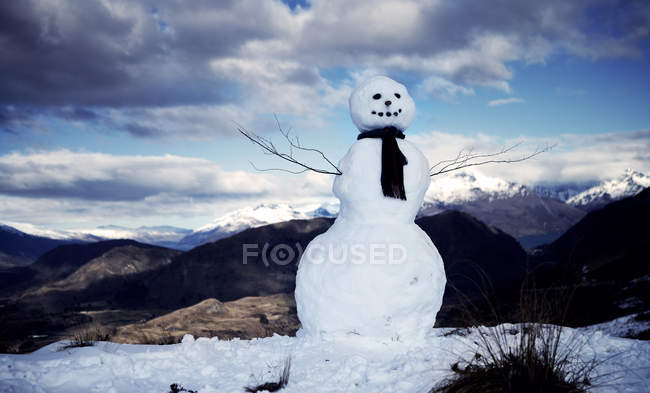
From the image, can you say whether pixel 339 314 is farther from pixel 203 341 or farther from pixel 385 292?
pixel 203 341

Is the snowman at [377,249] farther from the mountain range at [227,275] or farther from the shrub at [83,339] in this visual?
the mountain range at [227,275]

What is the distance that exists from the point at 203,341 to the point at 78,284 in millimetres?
201322

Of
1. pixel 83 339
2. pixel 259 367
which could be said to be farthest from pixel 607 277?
pixel 83 339

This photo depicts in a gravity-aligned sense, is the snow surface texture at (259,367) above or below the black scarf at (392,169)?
below

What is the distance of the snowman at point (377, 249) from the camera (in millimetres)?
6574

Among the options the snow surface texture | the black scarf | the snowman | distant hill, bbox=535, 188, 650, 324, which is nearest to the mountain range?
distant hill, bbox=535, 188, 650, 324

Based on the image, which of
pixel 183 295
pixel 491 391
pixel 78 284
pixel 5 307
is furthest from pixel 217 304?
pixel 491 391

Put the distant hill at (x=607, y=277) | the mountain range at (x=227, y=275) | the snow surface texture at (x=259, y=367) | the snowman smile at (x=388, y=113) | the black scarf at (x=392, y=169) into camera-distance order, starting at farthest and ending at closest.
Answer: the mountain range at (x=227, y=275) < the distant hill at (x=607, y=277) < the snowman smile at (x=388, y=113) < the black scarf at (x=392, y=169) < the snow surface texture at (x=259, y=367)

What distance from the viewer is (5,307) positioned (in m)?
143

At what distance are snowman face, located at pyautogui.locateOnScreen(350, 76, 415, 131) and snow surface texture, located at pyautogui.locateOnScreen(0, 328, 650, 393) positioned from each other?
3740mm

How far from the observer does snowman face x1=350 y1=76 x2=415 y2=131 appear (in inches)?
285

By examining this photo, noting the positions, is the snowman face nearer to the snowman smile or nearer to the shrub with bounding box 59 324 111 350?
the snowman smile

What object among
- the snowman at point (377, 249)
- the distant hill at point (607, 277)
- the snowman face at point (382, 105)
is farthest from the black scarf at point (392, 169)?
the distant hill at point (607, 277)

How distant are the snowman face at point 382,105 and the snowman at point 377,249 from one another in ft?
0.06
